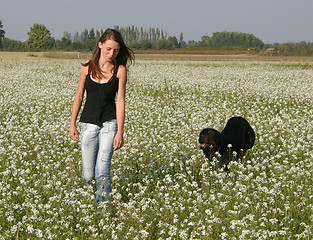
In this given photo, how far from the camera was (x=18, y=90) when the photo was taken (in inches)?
704

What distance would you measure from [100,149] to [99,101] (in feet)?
2.17

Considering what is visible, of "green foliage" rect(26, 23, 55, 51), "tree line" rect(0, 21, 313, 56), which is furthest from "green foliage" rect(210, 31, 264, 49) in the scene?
"green foliage" rect(26, 23, 55, 51)

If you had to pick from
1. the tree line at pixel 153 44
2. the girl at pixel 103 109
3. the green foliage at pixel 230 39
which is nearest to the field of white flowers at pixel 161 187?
the girl at pixel 103 109

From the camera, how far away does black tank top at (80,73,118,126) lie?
5.13 meters

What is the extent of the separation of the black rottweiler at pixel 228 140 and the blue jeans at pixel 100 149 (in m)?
2.00

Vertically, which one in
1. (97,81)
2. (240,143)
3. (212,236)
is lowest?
(212,236)

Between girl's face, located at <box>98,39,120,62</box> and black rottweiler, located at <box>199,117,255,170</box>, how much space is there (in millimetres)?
2332

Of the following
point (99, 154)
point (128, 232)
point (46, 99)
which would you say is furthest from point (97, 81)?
point (46, 99)

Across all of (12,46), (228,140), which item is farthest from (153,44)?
(228,140)

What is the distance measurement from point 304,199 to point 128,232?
8.46 ft

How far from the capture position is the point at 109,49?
196 inches

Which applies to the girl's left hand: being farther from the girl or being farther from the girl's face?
the girl's face

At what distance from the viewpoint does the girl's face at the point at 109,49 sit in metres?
4.93

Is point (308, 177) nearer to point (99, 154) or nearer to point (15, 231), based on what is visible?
point (99, 154)
